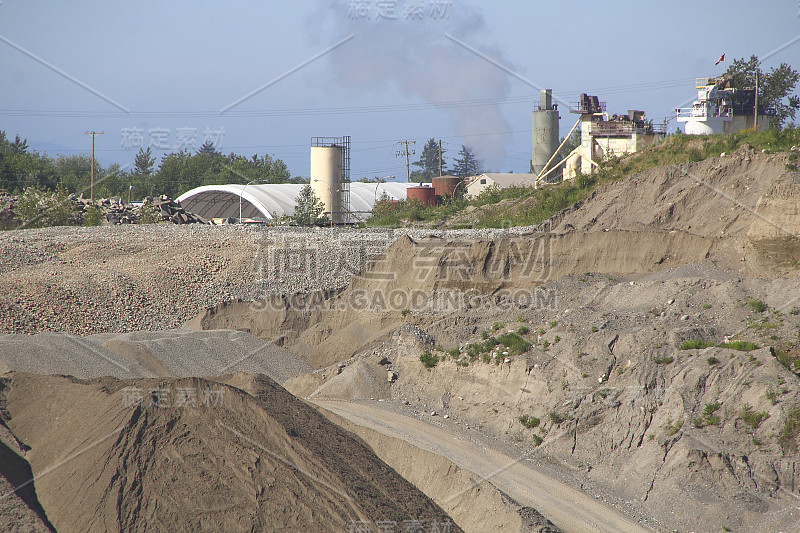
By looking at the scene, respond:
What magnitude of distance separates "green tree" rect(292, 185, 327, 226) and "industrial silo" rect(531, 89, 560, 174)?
1766 cm

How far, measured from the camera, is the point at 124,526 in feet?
34.5

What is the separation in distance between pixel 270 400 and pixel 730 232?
1805 centimetres

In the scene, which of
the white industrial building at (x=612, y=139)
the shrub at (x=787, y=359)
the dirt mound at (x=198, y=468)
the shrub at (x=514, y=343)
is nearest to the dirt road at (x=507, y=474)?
the dirt mound at (x=198, y=468)

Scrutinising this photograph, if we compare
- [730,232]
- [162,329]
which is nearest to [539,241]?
[730,232]

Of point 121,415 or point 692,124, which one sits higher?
point 692,124

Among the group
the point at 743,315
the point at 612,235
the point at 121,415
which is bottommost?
the point at 121,415

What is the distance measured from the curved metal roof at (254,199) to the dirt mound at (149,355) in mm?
30257

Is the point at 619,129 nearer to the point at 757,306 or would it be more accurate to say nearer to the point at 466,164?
the point at 757,306

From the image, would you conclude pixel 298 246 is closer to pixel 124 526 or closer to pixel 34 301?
pixel 34 301

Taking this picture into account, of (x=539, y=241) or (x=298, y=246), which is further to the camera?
(x=298, y=246)

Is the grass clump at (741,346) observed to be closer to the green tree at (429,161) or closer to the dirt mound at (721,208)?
the dirt mound at (721,208)

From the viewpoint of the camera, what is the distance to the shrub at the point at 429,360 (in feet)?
68.6

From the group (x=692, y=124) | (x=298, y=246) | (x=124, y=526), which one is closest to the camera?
(x=124, y=526)

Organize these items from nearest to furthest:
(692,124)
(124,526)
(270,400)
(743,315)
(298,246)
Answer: (124,526), (270,400), (743,315), (298,246), (692,124)
